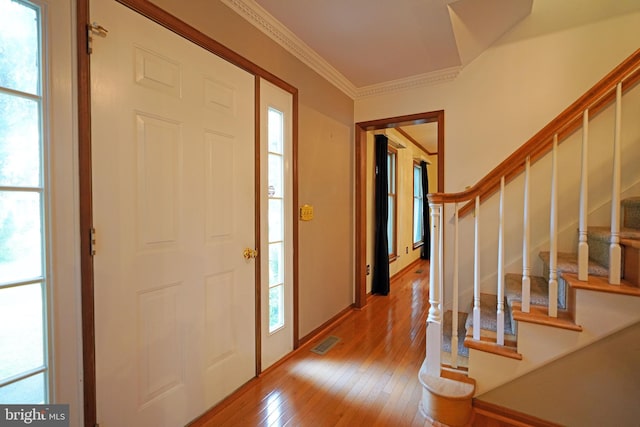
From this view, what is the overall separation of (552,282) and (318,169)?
6.27ft

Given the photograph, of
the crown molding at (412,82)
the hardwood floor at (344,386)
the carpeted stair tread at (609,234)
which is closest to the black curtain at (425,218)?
the crown molding at (412,82)

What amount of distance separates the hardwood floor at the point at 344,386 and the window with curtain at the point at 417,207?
146 inches

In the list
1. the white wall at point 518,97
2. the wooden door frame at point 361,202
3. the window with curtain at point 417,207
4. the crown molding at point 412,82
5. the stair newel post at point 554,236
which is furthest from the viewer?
the window with curtain at point 417,207

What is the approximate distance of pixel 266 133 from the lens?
204 cm

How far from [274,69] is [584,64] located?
8.04 feet

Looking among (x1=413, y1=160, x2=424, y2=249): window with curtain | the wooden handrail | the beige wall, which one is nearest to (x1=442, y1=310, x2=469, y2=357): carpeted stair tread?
the wooden handrail

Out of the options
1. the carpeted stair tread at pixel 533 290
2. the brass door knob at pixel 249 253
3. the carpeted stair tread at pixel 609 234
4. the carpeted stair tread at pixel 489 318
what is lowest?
the carpeted stair tread at pixel 489 318

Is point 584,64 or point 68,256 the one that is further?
point 584,64

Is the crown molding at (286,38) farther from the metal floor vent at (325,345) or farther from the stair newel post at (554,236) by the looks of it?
the metal floor vent at (325,345)

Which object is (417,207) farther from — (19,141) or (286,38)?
(19,141)

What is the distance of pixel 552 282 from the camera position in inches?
58.4

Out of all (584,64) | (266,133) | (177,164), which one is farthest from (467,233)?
(177,164)

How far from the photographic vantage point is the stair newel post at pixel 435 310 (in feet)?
5.41

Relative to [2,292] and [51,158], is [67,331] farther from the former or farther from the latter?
[51,158]
